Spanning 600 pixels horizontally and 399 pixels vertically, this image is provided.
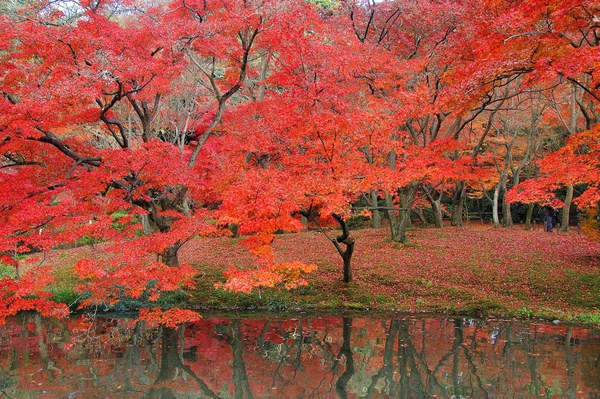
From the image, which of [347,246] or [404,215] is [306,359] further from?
[404,215]

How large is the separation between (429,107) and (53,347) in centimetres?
1130

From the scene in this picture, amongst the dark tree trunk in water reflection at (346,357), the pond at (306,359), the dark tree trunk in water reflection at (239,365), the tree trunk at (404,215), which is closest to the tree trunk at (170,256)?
the pond at (306,359)

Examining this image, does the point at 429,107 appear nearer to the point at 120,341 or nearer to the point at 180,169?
the point at 180,169

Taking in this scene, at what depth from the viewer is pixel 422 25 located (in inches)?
540

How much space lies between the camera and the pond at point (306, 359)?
6609mm

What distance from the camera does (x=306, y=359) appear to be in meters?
7.92

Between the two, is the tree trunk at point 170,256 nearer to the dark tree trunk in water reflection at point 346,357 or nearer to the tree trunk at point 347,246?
the tree trunk at point 347,246

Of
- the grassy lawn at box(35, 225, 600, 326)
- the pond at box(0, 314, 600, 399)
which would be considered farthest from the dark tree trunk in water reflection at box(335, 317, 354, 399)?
the grassy lawn at box(35, 225, 600, 326)

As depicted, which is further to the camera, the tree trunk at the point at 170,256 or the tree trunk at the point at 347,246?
the tree trunk at the point at 170,256

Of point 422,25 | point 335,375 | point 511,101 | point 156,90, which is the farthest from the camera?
point 511,101

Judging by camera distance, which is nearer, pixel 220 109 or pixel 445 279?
pixel 220 109

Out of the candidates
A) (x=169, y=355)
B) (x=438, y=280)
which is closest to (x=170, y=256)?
(x=169, y=355)

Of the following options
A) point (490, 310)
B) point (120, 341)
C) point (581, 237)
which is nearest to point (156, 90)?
point (120, 341)

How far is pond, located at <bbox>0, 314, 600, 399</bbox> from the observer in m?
6.61
